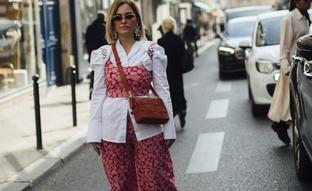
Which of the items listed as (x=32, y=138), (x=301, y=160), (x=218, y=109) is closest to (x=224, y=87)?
(x=218, y=109)

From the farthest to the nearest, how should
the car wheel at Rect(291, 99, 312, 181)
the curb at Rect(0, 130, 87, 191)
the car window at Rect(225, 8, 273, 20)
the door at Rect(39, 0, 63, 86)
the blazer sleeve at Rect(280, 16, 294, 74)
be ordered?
the car window at Rect(225, 8, 273, 20) → the door at Rect(39, 0, 63, 86) → the blazer sleeve at Rect(280, 16, 294, 74) → the curb at Rect(0, 130, 87, 191) → the car wheel at Rect(291, 99, 312, 181)

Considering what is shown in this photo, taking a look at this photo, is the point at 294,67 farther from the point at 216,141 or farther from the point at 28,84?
the point at 28,84

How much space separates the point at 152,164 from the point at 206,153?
395cm

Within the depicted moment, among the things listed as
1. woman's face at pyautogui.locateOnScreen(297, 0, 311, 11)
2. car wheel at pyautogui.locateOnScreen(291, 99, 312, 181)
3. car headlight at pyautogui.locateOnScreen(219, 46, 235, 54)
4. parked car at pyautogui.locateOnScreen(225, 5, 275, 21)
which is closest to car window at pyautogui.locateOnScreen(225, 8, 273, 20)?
parked car at pyautogui.locateOnScreen(225, 5, 275, 21)

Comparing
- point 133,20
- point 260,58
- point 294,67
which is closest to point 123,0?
point 133,20

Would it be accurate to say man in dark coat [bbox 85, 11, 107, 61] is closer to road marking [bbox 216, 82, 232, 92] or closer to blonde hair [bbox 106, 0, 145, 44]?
road marking [bbox 216, 82, 232, 92]

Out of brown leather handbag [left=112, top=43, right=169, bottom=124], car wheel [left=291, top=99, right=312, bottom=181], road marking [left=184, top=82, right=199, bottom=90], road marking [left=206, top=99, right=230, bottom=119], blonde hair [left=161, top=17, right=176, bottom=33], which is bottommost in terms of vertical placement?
road marking [left=184, top=82, right=199, bottom=90]

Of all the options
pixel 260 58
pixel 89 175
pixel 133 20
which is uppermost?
pixel 133 20

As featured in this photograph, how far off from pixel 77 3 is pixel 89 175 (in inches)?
515

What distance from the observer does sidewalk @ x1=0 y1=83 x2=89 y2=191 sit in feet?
24.2

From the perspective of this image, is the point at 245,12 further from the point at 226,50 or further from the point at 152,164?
the point at 152,164

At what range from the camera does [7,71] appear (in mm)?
13875

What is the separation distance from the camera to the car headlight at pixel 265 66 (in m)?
10.6

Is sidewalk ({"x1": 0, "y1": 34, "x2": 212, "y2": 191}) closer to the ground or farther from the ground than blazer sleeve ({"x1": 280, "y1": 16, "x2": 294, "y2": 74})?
closer to the ground
